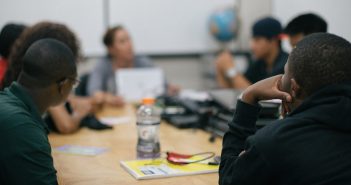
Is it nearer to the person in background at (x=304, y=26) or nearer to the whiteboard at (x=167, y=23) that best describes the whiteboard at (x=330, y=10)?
the person in background at (x=304, y=26)

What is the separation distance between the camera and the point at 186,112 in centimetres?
294

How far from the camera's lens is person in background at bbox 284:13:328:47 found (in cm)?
280

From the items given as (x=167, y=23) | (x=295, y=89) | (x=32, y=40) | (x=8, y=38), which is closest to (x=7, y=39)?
(x=8, y=38)

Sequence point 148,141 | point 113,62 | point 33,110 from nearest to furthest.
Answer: point 33,110, point 148,141, point 113,62

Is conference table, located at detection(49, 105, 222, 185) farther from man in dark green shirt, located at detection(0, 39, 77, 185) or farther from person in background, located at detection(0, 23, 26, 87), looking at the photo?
person in background, located at detection(0, 23, 26, 87)

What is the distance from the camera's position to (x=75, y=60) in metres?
2.04

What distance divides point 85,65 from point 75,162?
3239 millimetres

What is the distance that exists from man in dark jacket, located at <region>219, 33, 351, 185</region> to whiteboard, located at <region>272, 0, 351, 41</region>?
151cm

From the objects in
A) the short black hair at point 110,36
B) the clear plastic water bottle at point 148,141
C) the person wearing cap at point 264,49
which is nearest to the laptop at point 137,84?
the short black hair at point 110,36

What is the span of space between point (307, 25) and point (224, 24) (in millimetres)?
2382

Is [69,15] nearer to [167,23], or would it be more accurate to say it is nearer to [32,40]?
[167,23]

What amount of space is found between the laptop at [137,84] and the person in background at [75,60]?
0.91 metres

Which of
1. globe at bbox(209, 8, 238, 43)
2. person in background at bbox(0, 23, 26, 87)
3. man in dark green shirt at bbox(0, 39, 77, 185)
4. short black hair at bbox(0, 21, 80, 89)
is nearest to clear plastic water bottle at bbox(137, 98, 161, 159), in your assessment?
man in dark green shirt at bbox(0, 39, 77, 185)

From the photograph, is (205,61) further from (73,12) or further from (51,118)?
(51,118)
